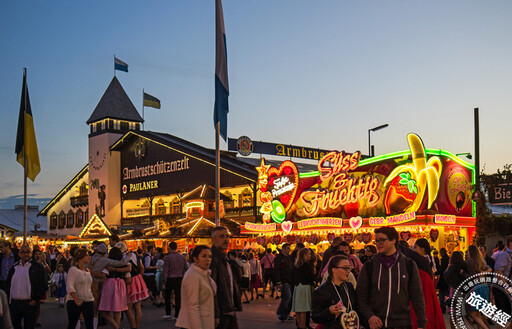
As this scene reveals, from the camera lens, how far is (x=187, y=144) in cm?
5062

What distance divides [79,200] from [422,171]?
40501 mm

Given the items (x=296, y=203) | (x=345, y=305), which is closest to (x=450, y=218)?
(x=296, y=203)

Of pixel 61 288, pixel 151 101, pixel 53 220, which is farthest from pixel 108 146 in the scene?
pixel 61 288

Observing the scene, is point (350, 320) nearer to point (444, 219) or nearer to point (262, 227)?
point (444, 219)

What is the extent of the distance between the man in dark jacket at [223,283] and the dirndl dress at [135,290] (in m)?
5.67

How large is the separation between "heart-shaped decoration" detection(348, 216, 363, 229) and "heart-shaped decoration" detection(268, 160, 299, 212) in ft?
17.9

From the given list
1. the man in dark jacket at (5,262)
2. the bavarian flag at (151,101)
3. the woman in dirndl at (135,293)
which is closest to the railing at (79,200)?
the bavarian flag at (151,101)

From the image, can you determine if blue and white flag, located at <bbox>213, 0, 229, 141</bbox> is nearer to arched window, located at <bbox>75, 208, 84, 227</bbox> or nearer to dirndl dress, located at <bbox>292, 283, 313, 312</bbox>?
dirndl dress, located at <bbox>292, 283, 313, 312</bbox>

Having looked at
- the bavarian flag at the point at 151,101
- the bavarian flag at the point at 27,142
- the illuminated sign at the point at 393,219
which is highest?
the bavarian flag at the point at 151,101

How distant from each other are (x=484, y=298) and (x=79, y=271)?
673cm

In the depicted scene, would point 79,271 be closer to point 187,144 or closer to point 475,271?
point 475,271

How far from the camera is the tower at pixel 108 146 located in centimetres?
5559

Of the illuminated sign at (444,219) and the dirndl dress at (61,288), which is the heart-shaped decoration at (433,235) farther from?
the dirndl dress at (61,288)

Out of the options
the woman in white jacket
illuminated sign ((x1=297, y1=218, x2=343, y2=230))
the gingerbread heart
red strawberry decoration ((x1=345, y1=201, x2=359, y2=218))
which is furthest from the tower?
the woman in white jacket
